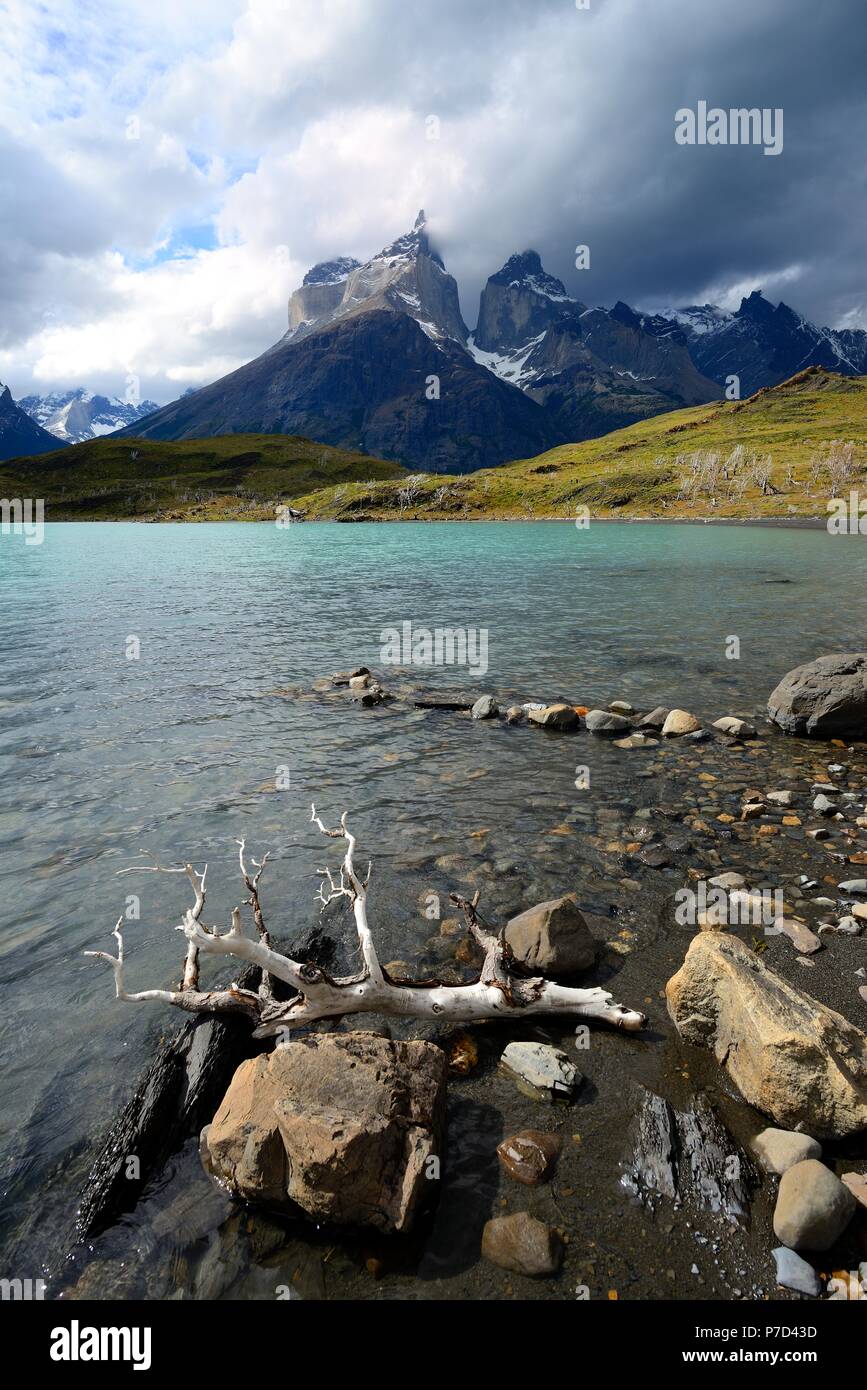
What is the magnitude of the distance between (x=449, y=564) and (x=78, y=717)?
65.5 m

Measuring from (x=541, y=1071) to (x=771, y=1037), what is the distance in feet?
8.86

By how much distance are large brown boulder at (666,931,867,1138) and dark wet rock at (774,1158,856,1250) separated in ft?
2.61

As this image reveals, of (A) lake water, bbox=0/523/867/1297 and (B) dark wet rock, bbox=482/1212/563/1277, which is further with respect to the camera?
(A) lake water, bbox=0/523/867/1297

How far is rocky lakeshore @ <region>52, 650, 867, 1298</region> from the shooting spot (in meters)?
5.74

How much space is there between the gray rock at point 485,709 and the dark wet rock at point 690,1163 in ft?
51.1

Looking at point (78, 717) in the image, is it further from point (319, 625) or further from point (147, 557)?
point (147, 557)

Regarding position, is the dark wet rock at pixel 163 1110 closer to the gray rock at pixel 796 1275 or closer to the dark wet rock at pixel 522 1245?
the dark wet rock at pixel 522 1245

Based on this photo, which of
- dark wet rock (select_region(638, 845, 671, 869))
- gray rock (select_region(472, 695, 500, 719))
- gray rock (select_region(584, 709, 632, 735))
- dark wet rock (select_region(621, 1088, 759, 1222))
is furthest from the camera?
gray rock (select_region(472, 695, 500, 719))

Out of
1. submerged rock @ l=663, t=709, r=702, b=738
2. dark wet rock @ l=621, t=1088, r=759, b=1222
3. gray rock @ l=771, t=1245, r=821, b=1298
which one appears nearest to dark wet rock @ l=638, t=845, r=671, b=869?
dark wet rock @ l=621, t=1088, r=759, b=1222

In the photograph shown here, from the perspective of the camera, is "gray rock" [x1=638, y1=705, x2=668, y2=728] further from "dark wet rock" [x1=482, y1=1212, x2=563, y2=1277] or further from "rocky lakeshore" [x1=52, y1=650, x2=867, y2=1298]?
"dark wet rock" [x1=482, y1=1212, x2=563, y2=1277]

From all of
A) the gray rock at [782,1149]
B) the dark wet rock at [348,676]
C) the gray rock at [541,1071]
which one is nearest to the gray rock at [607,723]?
the dark wet rock at [348,676]

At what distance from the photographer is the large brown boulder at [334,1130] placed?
237 inches

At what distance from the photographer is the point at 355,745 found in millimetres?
19797

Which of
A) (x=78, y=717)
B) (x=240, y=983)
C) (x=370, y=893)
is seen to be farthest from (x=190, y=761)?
(x=240, y=983)
